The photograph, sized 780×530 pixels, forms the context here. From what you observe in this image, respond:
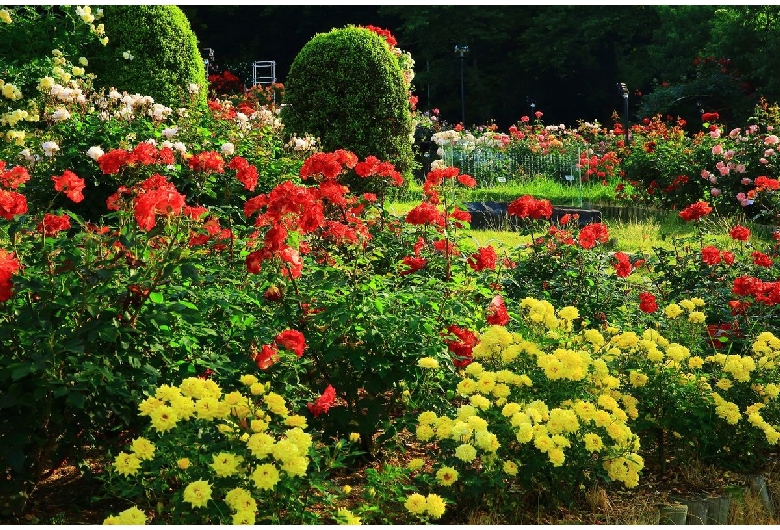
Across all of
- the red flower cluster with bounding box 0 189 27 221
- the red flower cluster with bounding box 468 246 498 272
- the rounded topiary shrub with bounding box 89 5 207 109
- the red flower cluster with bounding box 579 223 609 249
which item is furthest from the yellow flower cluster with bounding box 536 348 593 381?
the rounded topiary shrub with bounding box 89 5 207 109

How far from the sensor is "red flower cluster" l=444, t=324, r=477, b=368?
3.32m

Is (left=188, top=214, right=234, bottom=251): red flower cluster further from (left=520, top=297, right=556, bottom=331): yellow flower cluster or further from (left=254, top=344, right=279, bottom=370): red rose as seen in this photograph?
(left=520, top=297, right=556, bottom=331): yellow flower cluster

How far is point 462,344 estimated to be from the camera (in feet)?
10.9

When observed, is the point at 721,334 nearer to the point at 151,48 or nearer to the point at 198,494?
the point at 198,494

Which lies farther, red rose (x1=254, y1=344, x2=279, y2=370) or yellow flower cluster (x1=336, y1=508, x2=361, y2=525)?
red rose (x1=254, y1=344, x2=279, y2=370)

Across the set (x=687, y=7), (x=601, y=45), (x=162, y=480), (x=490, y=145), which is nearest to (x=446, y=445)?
→ (x=162, y=480)

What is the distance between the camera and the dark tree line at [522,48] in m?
21.0

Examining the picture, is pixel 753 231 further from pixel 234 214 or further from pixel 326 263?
pixel 326 263

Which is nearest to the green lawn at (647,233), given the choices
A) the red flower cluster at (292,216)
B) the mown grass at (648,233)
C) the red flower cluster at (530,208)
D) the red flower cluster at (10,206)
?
the mown grass at (648,233)

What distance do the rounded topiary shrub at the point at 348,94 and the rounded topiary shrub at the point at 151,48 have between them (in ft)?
4.31

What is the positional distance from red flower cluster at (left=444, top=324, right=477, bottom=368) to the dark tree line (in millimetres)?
17469

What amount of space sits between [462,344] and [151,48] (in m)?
8.22

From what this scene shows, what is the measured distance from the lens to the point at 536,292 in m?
4.34

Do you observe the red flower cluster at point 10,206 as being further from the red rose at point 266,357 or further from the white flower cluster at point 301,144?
the white flower cluster at point 301,144
